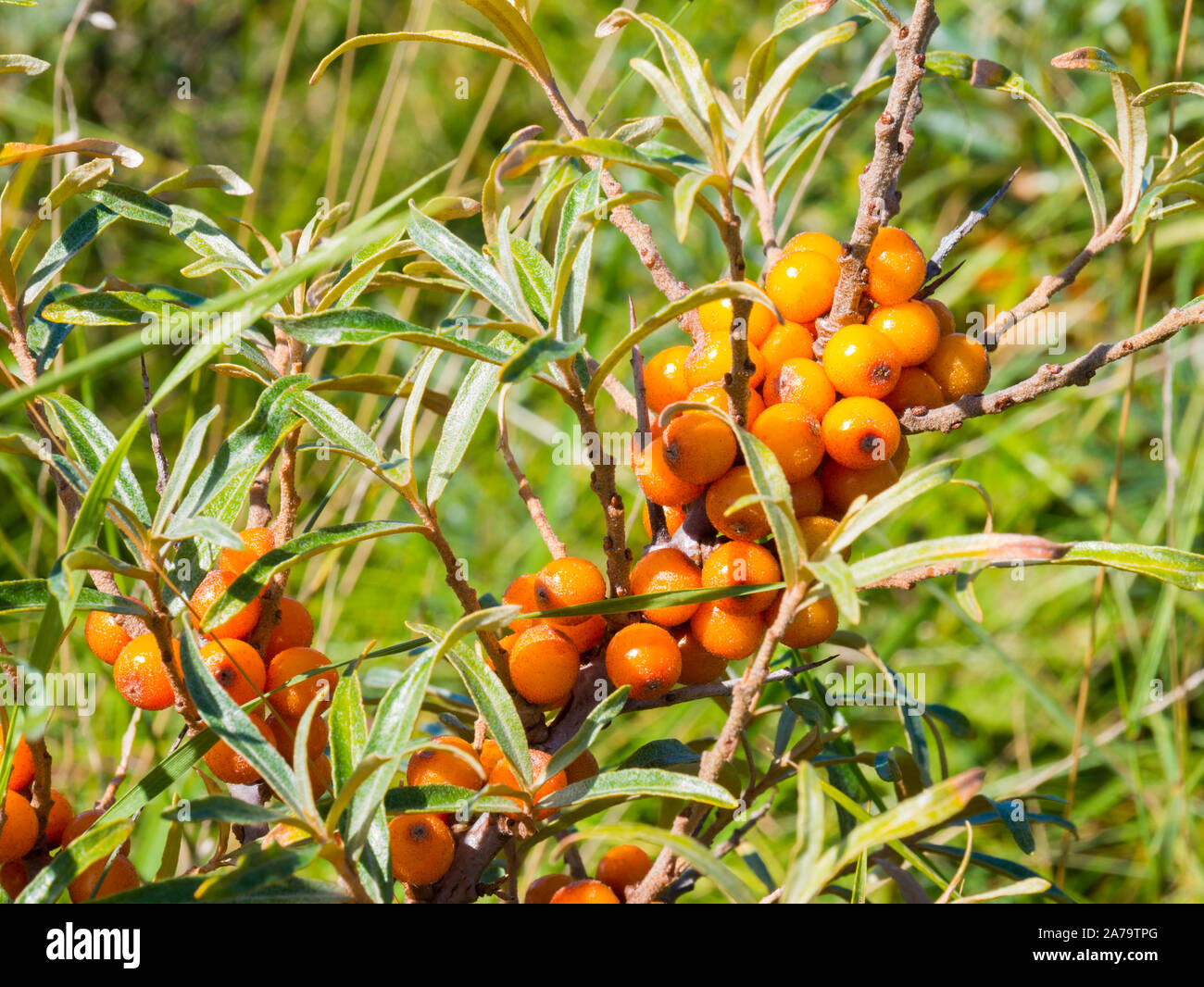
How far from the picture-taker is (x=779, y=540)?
0.58 meters

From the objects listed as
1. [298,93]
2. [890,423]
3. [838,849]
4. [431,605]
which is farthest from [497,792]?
[298,93]

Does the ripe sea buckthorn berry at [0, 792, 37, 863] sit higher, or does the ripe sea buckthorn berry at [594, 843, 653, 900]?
the ripe sea buckthorn berry at [0, 792, 37, 863]

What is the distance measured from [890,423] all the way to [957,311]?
179 centimetres

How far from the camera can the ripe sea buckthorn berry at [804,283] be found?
70cm

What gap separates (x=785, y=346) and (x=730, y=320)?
44 millimetres

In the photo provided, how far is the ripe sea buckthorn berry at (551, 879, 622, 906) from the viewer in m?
0.69

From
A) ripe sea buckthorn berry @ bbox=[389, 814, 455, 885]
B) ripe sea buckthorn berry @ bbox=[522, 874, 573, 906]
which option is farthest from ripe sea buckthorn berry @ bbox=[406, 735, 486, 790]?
ripe sea buckthorn berry @ bbox=[522, 874, 573, 906]

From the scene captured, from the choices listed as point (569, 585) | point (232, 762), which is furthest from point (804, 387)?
point (232, 762)

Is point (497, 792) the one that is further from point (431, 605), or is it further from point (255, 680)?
point (431, 605)

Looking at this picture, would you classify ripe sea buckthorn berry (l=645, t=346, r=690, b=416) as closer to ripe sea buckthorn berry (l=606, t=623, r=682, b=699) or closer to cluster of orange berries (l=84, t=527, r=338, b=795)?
ripe sea buckthorn berry (l=606, t=623, r=682, b=699)

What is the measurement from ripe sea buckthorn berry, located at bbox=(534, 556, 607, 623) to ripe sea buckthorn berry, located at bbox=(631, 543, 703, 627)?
0.09ft

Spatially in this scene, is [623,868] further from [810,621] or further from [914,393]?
[914,393]

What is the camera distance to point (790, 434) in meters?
0.65

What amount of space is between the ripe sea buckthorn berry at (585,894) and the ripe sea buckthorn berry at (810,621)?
Answer: 215 mm
